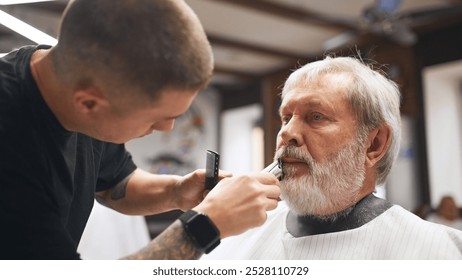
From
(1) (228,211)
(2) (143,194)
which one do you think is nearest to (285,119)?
(2) (143,194)

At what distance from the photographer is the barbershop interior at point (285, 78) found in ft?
5.91

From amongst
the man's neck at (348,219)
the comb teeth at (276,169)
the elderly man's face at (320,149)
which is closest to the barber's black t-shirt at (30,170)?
the comb teeth at (276,169)

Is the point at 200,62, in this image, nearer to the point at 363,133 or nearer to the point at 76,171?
the point at 76,171

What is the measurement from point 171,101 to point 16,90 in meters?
0.34

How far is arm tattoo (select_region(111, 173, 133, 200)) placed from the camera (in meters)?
1.45

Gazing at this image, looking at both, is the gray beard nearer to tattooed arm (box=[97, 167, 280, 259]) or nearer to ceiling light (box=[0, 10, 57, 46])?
tattooed arm (box=[97, 167, 280, 259])

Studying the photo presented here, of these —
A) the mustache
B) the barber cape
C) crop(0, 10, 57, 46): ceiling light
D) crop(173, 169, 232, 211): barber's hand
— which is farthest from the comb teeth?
crop(0, 10, 57, 46): ceiling light

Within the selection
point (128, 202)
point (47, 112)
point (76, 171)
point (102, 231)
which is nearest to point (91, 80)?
point (47, 112)

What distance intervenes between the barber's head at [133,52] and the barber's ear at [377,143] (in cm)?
79

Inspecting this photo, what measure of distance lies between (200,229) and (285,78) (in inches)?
33.2

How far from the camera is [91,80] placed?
938mm

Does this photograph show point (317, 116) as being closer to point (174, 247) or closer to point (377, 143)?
point (377, 143)
